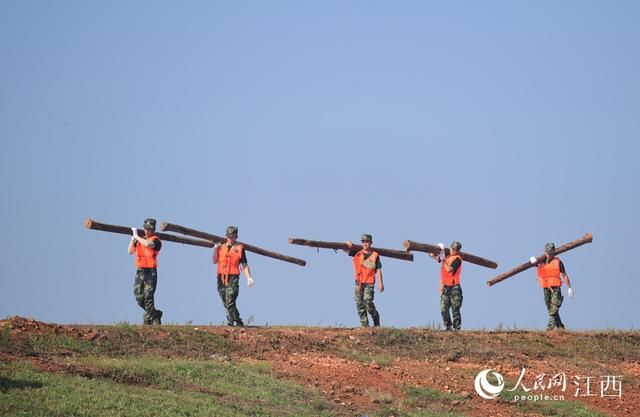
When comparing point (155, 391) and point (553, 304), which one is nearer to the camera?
point (155, 391)

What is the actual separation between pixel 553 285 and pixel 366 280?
5.00 meters

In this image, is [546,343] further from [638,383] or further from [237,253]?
[237,253]

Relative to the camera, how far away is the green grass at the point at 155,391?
62.5ft

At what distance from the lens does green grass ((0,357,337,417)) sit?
750 inches

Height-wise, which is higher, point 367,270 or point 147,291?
point 367,270

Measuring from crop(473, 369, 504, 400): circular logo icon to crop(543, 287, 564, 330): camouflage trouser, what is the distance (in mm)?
6473

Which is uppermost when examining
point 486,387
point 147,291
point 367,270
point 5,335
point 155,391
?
point 367,270

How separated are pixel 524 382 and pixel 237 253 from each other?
7.05 m

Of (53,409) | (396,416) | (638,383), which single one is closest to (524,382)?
(638,383)

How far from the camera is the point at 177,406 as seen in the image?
19.9 m

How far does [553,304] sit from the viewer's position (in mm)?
31766

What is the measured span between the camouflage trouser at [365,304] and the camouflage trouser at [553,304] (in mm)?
4680

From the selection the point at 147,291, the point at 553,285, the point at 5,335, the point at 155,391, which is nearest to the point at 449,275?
the point at 553,285

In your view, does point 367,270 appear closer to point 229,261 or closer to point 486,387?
point 229,261
